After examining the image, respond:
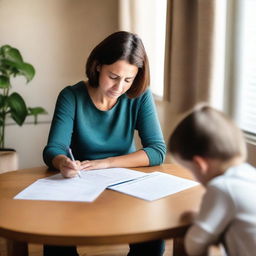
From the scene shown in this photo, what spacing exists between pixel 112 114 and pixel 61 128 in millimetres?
247

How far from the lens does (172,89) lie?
2.51 metres

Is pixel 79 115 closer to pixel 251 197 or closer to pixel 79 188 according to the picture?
pixel 79 188

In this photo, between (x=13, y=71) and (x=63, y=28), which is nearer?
(x=13, y=71)

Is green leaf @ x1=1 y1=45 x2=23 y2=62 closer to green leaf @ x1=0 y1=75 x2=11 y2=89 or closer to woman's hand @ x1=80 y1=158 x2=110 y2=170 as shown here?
green leaf @ x1=0 y1=75 x2=11 y2=89

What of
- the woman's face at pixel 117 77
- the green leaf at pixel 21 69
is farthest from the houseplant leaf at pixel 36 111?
the woman's face at pixel 117 77

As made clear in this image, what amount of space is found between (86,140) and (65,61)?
1.71 meters

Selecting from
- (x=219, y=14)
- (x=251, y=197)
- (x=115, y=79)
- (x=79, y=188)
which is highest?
(x=219, y=14)

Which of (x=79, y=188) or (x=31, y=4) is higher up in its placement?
(x=31, y=4)

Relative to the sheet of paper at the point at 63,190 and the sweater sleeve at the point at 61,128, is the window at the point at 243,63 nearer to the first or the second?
the sweater sleeve at the point at 61,128

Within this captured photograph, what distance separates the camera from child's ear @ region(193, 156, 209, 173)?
1026 mm

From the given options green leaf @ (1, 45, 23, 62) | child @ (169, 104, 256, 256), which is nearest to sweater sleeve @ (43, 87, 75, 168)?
child @ (169, 104, 256, 256)

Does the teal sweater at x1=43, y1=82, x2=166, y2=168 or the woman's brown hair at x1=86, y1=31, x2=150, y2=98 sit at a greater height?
the woman's brown hair at x1=86, y1=31, x2=150, y2=98

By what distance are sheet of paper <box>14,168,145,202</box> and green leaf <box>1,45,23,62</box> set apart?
1670 mm

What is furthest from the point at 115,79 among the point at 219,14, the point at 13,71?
the point at 13,71
